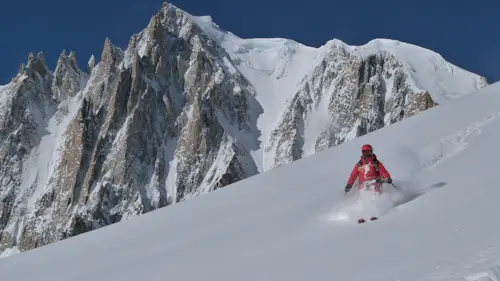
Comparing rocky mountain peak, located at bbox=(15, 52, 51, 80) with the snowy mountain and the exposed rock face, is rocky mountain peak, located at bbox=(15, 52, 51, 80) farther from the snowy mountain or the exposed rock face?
the exposed rock face

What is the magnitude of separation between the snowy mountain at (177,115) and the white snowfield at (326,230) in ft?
435

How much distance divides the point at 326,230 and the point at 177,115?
A: 161 metres

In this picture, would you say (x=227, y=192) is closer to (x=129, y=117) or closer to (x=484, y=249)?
(x=484, y=249)

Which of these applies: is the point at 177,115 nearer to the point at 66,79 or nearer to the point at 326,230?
the point at 66,79

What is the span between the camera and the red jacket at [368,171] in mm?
11125

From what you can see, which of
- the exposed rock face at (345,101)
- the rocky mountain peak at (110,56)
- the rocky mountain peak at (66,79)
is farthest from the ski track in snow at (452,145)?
the rocky mountain peak at (66,79)

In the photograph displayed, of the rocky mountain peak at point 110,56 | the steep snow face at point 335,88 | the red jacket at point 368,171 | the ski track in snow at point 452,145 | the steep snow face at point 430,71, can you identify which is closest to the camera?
the red jacket at point 368,171

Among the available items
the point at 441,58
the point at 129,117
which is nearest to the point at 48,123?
the point at 129,117

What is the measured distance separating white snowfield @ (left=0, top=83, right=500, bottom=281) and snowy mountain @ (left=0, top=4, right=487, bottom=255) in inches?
5215

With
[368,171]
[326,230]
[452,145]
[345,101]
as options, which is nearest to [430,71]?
[345,101]

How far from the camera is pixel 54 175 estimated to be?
540 feet

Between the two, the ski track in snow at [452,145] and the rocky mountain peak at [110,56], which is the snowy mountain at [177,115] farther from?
the ski track in snow at [452,145]

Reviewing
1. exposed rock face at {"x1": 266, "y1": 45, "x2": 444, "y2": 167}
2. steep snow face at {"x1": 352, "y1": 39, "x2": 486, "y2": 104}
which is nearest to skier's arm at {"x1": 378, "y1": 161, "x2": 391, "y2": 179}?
exposed rock face at {"x1": 266, "y1": 45, "x2": 444, "y2": 167}

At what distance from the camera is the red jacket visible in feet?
36.5
